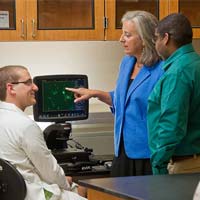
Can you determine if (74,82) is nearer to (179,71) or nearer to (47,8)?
(47,8)

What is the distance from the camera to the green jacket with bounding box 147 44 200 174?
102 inches

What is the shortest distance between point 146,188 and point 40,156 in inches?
32.9

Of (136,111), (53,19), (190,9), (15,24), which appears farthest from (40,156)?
(190,9)

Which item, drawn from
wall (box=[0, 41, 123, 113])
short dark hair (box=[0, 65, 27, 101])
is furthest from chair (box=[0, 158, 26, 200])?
wall (box=[0, 41, 123, 113])

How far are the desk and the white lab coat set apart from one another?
49 centimetres

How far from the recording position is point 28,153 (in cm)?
279

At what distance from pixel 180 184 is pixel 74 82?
4.96 feet

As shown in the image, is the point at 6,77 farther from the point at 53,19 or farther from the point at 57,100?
the point at 53,19

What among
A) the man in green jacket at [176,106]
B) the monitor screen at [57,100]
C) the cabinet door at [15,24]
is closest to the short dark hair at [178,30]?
the man in green jacket at [176,106]

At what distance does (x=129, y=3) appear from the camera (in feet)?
13.3

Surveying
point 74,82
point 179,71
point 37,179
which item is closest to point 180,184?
point 179,71

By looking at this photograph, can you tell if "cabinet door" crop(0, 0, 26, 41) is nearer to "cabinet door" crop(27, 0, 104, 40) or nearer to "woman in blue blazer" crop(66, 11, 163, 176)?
"cabinet door" crop(27, 0, 104, 40)

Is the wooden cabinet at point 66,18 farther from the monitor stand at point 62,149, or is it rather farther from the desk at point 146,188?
the desk at point 146,188

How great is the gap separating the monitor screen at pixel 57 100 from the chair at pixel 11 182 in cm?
80
